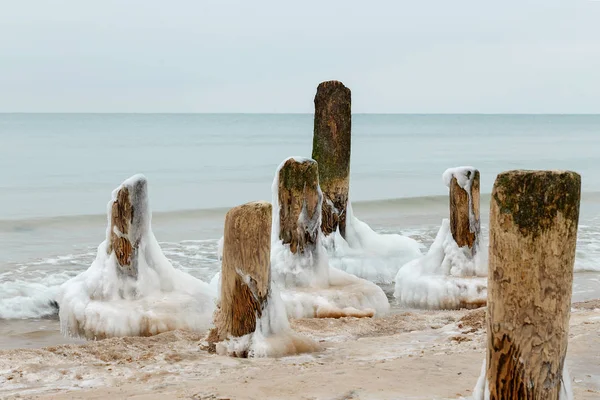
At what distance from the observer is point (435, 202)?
25562 millimetres

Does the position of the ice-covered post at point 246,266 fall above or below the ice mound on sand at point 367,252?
above

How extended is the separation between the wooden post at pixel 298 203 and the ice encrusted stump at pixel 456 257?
Result: 1.65 m

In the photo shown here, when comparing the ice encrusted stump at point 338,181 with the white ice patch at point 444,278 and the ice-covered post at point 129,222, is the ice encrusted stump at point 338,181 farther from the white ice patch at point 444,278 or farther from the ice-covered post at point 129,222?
the ice-covered post at point 129,222

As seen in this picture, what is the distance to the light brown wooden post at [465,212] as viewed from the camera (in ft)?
34.0

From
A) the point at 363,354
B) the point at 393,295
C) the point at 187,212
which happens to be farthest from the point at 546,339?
the point at 187,212

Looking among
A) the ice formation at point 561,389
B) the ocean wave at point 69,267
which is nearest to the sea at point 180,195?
the ocean wave at point 69,267

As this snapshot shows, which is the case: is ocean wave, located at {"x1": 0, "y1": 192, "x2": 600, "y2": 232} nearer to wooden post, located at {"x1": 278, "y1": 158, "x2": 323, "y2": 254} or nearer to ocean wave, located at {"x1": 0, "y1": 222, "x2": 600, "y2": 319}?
ocean wave, located at {"x1": 0, "y1": 222, "x2": 600, "y2": 319}

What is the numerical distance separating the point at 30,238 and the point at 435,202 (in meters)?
12.1

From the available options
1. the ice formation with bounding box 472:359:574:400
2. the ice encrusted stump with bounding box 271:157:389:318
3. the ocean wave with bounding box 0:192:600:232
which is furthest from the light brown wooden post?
the ocean wave with bounding box 0:192:600:232

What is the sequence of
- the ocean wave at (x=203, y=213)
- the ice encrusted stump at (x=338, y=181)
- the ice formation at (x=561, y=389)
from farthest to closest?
the ocean wave at (x=203, y=213)
the ice encrusted stump at (x=338, y=181)
the ice formation at (x=561, y=389)

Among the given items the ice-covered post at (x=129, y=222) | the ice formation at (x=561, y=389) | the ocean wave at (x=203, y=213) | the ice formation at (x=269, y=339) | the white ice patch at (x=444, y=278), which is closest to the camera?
the ice formation at (x=561, y=389)

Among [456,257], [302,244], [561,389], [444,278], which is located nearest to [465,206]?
[456,257]

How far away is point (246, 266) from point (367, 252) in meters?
6.31

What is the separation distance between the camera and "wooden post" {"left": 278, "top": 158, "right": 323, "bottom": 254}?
369 inches
